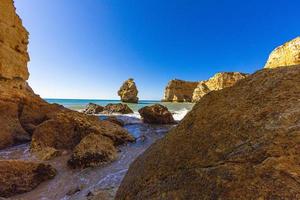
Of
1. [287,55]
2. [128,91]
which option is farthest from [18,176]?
[128,91]

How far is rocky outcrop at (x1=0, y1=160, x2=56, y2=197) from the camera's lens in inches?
160

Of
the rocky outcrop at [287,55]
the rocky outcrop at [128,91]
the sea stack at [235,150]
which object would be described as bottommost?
the sea stack at [235,150]

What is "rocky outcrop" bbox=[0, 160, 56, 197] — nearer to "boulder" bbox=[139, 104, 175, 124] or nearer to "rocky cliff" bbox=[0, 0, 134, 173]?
"rocky cliff" bbox=[0, 0, 134, 173]

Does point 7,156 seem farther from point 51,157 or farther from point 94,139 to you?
point 94,139

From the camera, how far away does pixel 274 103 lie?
198cm

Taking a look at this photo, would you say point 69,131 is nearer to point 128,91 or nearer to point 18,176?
point 18,176

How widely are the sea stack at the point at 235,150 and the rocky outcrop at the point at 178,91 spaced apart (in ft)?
286

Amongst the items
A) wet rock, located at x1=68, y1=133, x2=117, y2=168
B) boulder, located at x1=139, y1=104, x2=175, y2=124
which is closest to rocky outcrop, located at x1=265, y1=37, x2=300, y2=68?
boulder, located at x1=139, y1=104, x2=175, y2=124

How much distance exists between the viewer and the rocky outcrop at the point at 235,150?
1.51 metres

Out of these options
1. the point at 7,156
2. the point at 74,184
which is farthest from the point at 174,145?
the point at 7,156

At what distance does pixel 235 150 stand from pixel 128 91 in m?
64.9

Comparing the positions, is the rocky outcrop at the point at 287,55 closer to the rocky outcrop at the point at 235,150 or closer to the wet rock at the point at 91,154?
the wet rock at the point at 91,154

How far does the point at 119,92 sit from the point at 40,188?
210 ft

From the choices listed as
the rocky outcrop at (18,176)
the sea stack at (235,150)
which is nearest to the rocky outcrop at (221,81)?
the rocky outcrop at (18,176)
